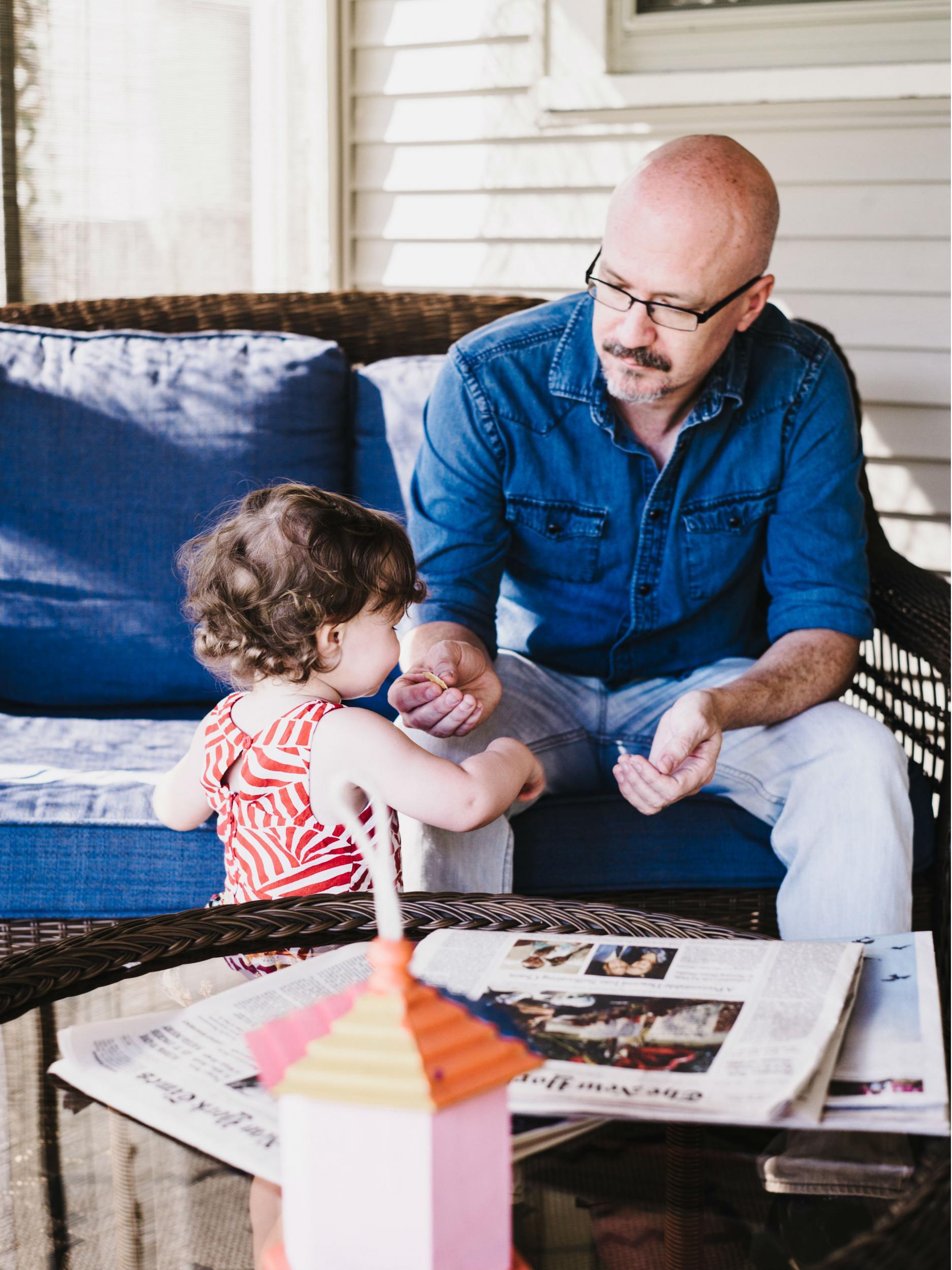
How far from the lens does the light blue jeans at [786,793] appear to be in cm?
153

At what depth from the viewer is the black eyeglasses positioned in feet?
5.52

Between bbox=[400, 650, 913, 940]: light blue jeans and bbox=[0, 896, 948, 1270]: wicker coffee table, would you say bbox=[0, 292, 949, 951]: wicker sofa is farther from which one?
bbox=[0, 896, 948, 1270]: wicker coffee table

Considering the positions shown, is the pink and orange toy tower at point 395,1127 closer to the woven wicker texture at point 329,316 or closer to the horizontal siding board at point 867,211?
the woven wicker texture at point 329,316

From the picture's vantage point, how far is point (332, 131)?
3242 mm

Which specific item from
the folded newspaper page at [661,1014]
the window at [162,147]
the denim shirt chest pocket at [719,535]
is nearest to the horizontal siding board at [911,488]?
the denim shirt chest pocket at [719,535]

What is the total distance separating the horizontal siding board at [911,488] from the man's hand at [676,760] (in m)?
1.50

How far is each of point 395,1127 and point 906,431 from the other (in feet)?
8.34

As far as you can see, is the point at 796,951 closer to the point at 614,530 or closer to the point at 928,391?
the point at 614,530

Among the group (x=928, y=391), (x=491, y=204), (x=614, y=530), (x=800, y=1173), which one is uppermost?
(x=491, y=204)

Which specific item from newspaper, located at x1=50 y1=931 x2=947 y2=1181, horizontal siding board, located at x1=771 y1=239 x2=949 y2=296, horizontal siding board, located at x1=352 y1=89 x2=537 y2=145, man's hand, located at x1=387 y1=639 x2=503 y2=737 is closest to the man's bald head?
man's hand, located at x1=387 y1=639 x2=503 y2=737

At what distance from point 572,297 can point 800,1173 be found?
142 cm

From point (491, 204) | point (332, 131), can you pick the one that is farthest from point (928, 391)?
point (332, 131)

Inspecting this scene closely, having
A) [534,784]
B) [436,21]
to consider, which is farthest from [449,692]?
[436,21]

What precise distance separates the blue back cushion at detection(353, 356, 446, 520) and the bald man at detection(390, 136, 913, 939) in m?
0.30
